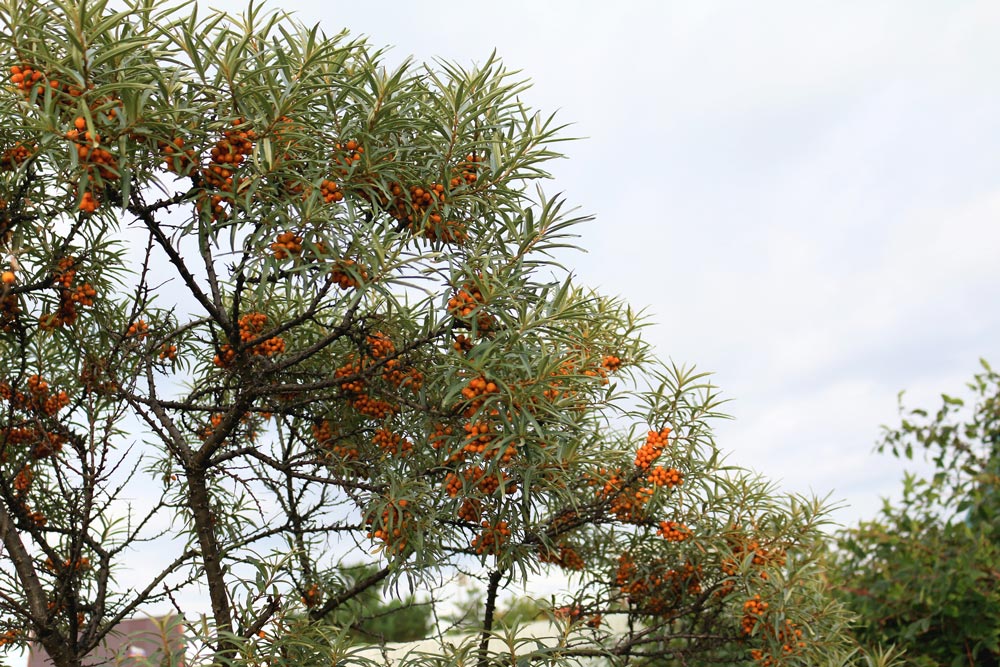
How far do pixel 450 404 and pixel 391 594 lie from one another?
0.58m

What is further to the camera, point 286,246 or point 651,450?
point 651,450

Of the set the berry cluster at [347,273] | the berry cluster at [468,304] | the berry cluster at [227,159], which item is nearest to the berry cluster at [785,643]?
the berry cluster at [468,304]

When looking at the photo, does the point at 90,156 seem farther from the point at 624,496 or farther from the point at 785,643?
the point at 785,643

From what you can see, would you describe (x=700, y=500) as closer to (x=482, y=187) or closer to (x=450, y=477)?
(x=450, y=477)

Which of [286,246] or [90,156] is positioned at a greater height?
[90,156]

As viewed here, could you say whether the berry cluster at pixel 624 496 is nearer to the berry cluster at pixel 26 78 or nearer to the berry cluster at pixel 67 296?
the berry cluster at pixel 67 296

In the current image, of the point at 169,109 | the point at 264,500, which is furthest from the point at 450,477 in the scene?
the point at 264,500

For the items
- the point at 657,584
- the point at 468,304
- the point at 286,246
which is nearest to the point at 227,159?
the point at 286,246

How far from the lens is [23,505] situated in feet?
9.39

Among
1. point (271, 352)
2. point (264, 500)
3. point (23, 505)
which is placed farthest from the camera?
point (264, 500)

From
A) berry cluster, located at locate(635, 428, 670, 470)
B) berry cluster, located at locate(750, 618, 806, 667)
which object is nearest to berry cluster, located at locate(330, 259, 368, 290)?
berry cluster, located at locate(635, 428, 670, 470)

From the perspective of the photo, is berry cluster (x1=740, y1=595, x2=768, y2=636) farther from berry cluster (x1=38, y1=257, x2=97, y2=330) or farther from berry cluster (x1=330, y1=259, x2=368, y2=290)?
berry cluster (x1=38, y1=257, x2=97, y2=330)

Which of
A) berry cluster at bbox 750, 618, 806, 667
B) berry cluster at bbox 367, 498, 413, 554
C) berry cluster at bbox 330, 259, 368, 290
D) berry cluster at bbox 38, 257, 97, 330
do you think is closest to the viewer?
berry cluster at bbox 330, 259, 368, 290

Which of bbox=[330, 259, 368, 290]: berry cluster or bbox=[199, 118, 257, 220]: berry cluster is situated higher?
bbox=[199, 118, 257, 220]: berry cluster
